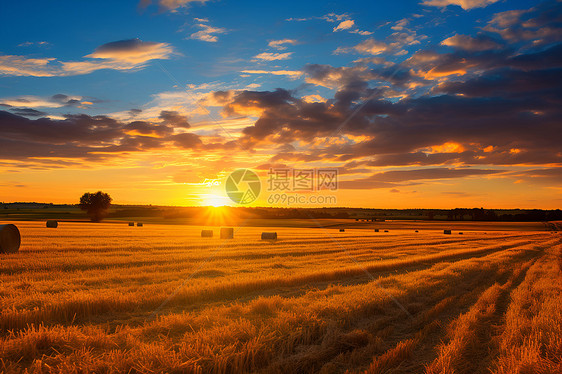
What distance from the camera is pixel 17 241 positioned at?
2358 cm

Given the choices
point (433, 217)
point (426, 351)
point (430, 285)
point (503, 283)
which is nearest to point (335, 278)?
point (430, 285)

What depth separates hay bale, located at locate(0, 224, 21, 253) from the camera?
22047mm

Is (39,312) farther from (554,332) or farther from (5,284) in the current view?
(554,332)

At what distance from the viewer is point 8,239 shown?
22.6 meters

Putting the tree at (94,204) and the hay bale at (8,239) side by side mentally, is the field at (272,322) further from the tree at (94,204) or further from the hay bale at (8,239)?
the tree at (94,204)

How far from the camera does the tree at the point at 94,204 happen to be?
106812mm

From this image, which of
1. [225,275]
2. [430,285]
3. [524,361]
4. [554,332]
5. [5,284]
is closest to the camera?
[524,361]

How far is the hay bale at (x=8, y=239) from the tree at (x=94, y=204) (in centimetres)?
9024

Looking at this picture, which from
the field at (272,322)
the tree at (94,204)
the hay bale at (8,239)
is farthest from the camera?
the tree at (94,204)

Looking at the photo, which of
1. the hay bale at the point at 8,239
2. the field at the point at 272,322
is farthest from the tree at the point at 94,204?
the field at the point at 272,322

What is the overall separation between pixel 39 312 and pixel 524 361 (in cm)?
1022

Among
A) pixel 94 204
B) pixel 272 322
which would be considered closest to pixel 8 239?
pixel 272 322

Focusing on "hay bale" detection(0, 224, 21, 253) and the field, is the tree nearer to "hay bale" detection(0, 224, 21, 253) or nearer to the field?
"hay bale" detection(0, 224, 21, 253)

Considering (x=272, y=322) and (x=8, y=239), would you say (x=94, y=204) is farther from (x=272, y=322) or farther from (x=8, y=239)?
(x=272, y=322)
